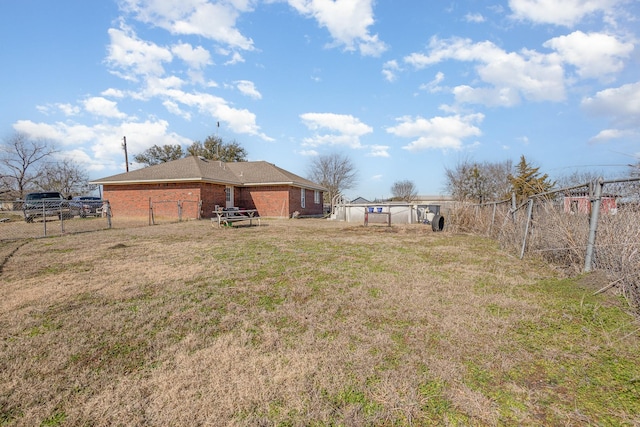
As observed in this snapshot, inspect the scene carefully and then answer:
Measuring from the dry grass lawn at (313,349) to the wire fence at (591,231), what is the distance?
15.9 inches

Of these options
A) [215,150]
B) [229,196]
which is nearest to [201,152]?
[215,150]

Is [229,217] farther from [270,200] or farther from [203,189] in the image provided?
[270,200]

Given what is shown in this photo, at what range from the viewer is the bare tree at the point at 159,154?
4291 cm

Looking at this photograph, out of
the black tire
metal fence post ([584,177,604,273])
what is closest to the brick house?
the black tire

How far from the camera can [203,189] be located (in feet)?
62.3

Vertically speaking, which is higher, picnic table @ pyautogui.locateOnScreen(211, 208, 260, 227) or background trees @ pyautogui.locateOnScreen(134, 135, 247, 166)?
background trees @ pyautogui.locateOnScreen(134, 135, 247, 166)

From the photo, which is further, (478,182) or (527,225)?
(478,182)

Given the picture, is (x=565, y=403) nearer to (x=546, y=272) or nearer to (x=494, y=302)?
(x=494, y=302)

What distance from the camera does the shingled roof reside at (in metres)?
19.1

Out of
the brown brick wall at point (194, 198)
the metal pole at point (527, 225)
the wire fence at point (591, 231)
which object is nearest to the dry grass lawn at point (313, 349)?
the wire fence at point (591, 231)

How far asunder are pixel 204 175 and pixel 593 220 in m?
18.6

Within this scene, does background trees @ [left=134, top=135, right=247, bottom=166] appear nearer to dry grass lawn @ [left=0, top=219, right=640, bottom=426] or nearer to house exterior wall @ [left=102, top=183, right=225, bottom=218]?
house exterior wall @ [left=102, top=183, right=225, bottom=218]

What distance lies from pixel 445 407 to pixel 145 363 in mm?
2468

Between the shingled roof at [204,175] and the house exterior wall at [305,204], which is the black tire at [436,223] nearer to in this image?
the shingled roof at [204,175]
